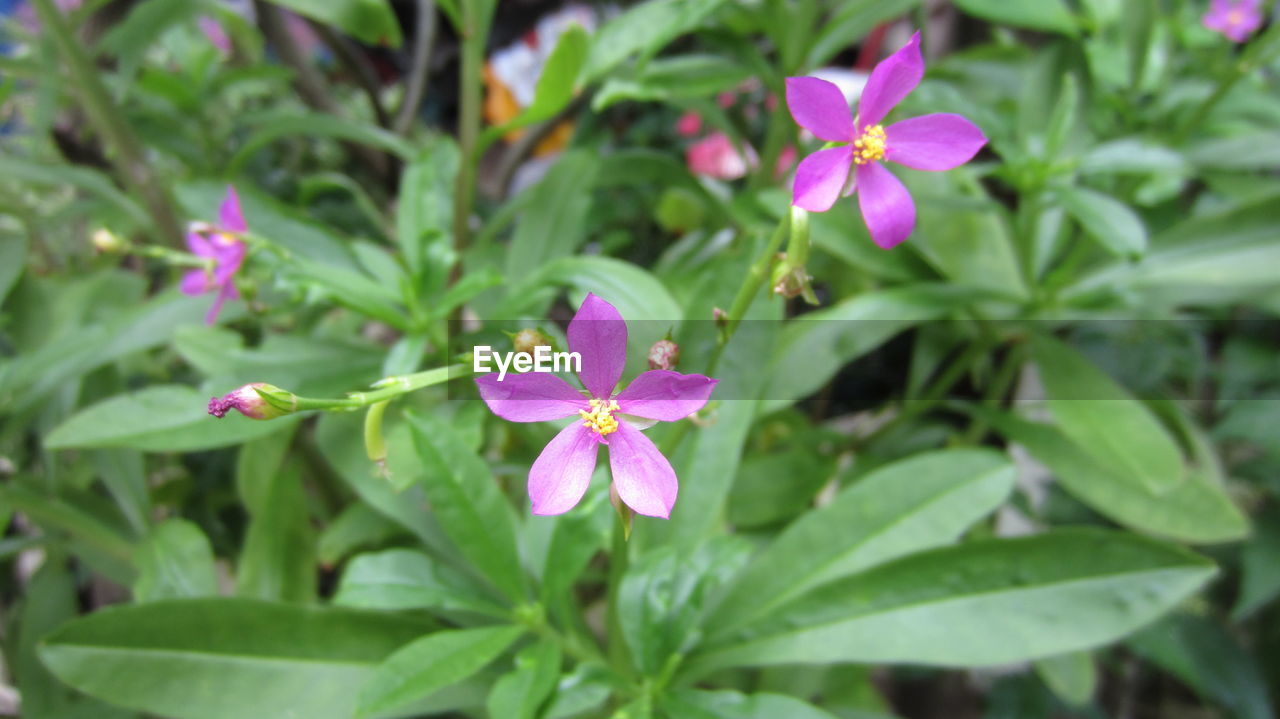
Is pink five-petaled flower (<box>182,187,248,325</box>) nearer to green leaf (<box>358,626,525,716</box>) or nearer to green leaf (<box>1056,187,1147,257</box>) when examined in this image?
green leaf (<box>358,626,525,716</box>)

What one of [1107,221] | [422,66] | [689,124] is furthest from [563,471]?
[689,124]

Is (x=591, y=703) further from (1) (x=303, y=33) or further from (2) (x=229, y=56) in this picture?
(1) (x=303, y=33)

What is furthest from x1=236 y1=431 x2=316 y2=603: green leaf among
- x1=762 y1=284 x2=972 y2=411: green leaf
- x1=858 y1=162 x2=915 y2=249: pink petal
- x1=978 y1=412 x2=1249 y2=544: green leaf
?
x1=978 y1=412 x2=1249 y2=544: green leaf

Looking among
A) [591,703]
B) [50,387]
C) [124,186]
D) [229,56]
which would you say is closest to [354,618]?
[591,703]

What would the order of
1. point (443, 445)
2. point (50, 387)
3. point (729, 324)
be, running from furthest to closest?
1. point (50, 387)
2. point (443, 445)
3. point (729, 324)

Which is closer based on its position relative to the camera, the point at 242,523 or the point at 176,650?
the point at 176,650

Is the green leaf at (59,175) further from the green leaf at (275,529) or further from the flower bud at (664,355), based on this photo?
the flower bud at (664,355)
